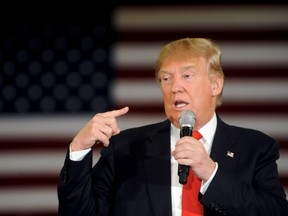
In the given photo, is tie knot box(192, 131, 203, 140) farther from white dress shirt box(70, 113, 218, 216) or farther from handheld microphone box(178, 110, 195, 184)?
handheld microphone box(178, 110, 195, 184)

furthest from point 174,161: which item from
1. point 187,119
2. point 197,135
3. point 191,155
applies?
point 191,155

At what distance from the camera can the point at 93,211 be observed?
69.4 inches

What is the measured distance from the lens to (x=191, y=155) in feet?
5.11

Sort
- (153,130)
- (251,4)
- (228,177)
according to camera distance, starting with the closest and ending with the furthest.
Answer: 1. (228,177)
2. (153,130)
3. (251,4)

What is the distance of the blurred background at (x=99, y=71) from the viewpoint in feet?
12.1

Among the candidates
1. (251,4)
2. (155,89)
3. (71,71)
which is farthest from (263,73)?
(71,71)

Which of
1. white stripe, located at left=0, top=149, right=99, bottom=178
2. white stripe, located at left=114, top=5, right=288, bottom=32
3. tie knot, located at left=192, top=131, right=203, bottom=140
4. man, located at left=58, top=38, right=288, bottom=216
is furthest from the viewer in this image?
white stripe, located at left=0, top=149, right=99, bottom=178

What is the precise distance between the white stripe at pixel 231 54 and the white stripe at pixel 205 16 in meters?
0.11

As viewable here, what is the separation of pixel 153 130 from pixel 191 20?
182 centimetres

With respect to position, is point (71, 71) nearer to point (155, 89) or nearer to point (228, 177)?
point (155, 89)

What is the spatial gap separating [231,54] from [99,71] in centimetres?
83

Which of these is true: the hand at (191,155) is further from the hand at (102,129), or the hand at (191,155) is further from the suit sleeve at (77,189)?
the suit sleeve at (77,189)

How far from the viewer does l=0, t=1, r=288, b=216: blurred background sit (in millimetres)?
3701

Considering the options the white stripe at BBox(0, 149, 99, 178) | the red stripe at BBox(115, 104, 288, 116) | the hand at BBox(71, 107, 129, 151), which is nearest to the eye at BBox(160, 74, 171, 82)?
the hand at BBox(71, 107, 129, 151)
